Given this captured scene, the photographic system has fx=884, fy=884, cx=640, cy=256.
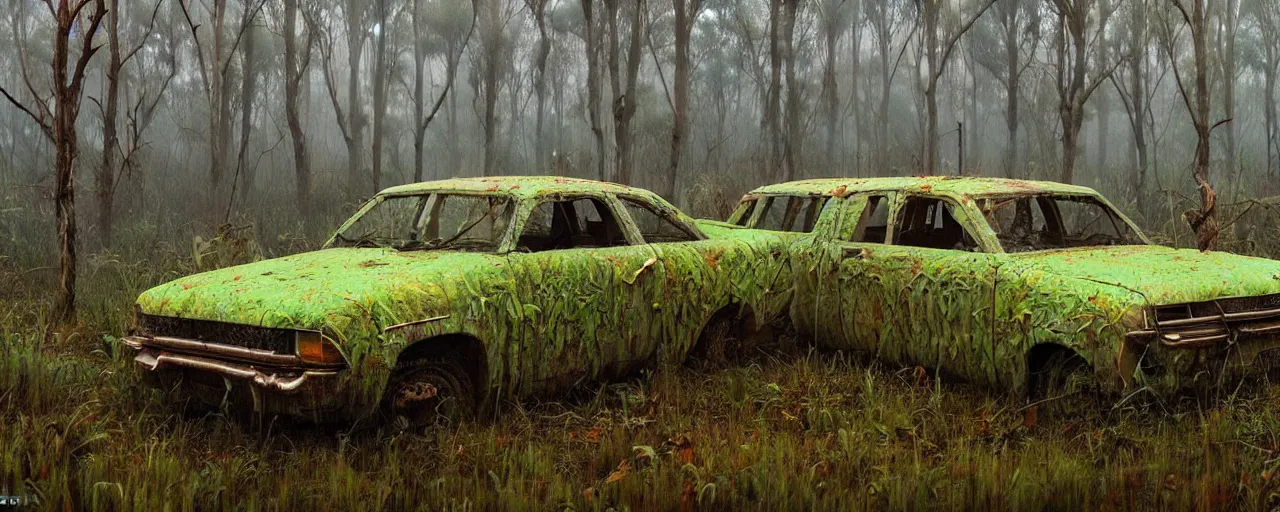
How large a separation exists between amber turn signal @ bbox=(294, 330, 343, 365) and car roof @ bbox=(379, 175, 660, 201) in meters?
1.59

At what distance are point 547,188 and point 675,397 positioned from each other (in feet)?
4.76

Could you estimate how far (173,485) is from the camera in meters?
3.59

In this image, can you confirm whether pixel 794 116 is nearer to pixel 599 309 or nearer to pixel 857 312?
pixel 857 312

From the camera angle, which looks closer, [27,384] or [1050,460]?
[1050,460]

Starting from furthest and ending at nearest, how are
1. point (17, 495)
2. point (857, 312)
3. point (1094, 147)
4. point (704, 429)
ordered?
point (1094, 147)
point (857, 312)
point (704, 429)
point (17, 495)

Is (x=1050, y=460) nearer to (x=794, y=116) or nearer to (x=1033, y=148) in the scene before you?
(x=794, y=116)

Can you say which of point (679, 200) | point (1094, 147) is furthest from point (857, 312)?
point (1094, 147)

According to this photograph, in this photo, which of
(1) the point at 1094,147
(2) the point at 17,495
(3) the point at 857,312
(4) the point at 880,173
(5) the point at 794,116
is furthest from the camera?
(1) the point at 1094,147

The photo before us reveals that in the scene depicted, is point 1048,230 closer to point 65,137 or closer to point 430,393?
point 430,393

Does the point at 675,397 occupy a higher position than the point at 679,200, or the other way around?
the point at 679,200

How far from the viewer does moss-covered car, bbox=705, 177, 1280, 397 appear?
438 centimetres

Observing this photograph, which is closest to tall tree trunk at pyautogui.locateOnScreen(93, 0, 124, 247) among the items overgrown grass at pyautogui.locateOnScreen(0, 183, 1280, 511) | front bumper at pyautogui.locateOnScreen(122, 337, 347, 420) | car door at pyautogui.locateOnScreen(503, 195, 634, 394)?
overgrown grass at pyautogui.locateOnScreen(0, 183, 1280, 511)

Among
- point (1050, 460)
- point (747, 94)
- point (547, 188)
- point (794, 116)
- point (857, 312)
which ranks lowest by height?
point (1050, 460)

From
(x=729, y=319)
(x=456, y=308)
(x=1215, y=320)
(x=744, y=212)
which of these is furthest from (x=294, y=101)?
(x=1215, y=320)
